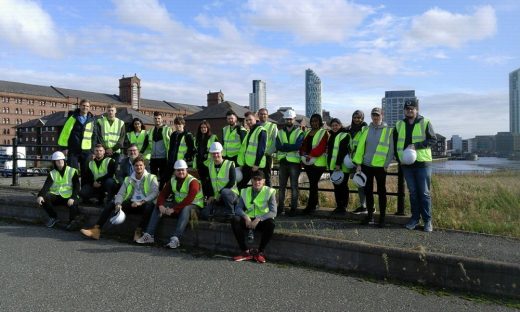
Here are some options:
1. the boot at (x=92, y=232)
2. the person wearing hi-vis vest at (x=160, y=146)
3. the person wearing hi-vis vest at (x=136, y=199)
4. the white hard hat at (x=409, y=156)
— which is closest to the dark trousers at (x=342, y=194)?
the white hard hat at (x=409, y=156)

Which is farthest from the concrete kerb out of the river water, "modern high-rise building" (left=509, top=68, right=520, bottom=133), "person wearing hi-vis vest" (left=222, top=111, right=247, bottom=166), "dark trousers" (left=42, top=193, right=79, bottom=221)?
"modern high-rise building" (left=509, top=68, right=520, bottom=133)

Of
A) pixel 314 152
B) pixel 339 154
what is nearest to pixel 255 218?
pixel 314 152

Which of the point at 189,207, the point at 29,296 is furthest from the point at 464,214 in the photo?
the point at 29,296

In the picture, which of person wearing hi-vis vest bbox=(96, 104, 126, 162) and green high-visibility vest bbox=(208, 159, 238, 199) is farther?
person wearing hi-vis vest bbox=(96, 104, 126, 162)

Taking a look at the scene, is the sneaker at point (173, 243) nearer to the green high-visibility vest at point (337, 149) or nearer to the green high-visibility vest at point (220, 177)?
the green high-visibility vest at point (220, 177)

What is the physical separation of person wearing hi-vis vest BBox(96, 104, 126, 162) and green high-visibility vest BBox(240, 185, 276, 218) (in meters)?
3.87

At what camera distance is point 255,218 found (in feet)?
19.7

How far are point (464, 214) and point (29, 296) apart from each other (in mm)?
6768

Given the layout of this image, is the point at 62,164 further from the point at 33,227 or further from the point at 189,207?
the point at 189,207

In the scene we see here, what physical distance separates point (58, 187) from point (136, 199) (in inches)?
71.7

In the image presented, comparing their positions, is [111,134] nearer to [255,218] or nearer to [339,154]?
[255,218]

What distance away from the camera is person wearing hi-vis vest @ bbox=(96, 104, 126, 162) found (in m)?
8.82

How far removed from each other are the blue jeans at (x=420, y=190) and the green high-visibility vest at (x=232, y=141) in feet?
9.89

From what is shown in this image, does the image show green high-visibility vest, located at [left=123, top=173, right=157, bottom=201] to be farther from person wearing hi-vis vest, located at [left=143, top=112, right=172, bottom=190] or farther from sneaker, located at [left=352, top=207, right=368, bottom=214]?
sneaker, located at [left=352, top=207, right=368, bottom=214]
